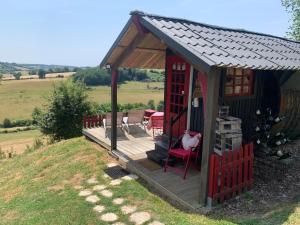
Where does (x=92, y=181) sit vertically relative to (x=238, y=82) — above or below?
below

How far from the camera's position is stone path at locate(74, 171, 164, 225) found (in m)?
5.75

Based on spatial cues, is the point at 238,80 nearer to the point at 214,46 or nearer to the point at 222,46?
the point at 222,46

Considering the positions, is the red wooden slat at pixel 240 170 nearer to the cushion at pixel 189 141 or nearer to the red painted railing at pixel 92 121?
the cushion at pixel 189 141

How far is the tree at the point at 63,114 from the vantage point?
15438mm

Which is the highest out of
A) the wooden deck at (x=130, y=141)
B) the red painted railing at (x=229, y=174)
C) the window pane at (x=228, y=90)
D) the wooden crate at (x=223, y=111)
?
the window pane at (x=228, y=90)

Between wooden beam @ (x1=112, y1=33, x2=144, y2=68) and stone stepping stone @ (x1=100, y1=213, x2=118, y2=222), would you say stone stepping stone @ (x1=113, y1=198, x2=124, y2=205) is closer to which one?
stone stepping stone @ (x1=100, y1=213, x2=118, y2=222)

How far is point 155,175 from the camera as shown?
750cm

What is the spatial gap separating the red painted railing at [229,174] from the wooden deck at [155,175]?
48 cm

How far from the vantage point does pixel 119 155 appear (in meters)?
9.14

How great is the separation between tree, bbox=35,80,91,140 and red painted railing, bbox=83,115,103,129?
312 centimetres

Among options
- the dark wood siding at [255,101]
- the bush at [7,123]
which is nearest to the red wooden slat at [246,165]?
the dark wood siding at [255,101]

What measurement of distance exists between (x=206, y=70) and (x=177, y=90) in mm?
3541

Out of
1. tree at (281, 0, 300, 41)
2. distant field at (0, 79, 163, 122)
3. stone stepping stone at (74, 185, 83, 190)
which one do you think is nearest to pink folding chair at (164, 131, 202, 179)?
stone stepping stone at (74, 185, 83, 190)

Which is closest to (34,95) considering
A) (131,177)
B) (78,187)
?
(78,187)
